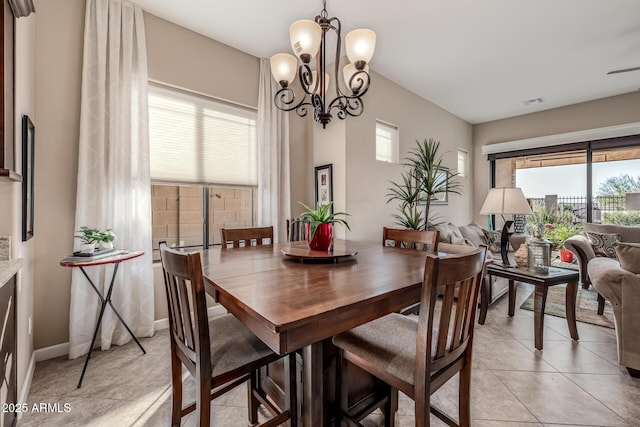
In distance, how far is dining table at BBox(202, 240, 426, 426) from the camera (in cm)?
83

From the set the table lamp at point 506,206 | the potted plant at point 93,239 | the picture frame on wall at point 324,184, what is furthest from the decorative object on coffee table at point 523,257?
the potted plant at point 93,239

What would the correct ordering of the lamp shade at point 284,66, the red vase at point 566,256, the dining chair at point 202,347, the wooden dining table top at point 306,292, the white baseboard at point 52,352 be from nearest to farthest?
the wooden dining table top at point 306,292, the dining chair at point 202,347, the lamp shade at point 284,66, the white baseboard at point 52,352, the red vase at point 566,256

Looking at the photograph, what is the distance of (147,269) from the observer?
7.95ft

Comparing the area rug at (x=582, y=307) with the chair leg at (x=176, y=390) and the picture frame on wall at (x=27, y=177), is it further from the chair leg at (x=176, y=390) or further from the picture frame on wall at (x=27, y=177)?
the picture frame on wall at (x=27, y=177)

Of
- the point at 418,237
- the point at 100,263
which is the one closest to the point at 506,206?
the point at 418,237

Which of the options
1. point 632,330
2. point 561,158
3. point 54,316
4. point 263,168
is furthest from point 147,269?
point 561,158

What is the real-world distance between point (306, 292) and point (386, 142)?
334 centimetres

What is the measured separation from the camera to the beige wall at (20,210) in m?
1.45

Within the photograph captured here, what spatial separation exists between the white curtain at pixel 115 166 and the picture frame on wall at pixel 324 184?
1872 millimetres

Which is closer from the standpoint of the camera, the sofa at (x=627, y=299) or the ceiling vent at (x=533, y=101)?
the sofa at (x=627, y=299)

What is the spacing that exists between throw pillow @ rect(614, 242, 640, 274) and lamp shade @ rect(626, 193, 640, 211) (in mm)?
3302

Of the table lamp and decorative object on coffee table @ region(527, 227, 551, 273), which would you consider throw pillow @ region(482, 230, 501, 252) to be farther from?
decorative object on coffee table @ region(527, 227, 551, 273)

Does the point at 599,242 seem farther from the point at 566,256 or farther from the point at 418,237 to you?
the point at 418,237

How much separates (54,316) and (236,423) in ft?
5.58
